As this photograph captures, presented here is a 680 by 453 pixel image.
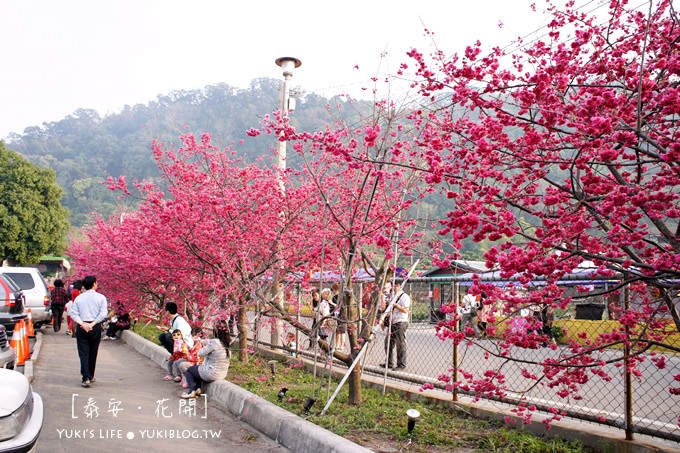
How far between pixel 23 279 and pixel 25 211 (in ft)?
74.5

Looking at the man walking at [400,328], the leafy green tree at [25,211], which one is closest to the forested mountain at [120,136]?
the leafy green tree at [25,211]

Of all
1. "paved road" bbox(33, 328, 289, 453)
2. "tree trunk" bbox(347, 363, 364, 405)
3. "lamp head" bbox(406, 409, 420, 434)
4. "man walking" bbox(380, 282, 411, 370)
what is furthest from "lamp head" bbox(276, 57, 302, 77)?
"lamp head" bbox(406, 409, 420, 434)

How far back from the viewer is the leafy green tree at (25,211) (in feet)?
117

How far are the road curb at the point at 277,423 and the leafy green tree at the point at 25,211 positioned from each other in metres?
33.8

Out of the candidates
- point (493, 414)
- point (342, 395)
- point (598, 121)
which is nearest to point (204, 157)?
point (342, 395)

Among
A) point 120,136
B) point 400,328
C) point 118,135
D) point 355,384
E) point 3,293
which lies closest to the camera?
point 355,384

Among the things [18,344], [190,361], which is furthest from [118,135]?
[190,361]

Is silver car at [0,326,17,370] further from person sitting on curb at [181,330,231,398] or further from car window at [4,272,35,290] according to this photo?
car window at [4,272,35,290]

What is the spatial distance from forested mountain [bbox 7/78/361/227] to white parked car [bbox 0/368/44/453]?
30396mm

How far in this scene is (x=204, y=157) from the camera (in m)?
11.5

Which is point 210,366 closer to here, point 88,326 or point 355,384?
point 88,326

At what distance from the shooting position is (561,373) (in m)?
5.40

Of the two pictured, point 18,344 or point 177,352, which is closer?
point 18,344

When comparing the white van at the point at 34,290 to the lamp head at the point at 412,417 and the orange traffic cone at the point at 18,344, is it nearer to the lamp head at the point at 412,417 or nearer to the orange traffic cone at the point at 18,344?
the orange traffic cone at the point at 18,344
